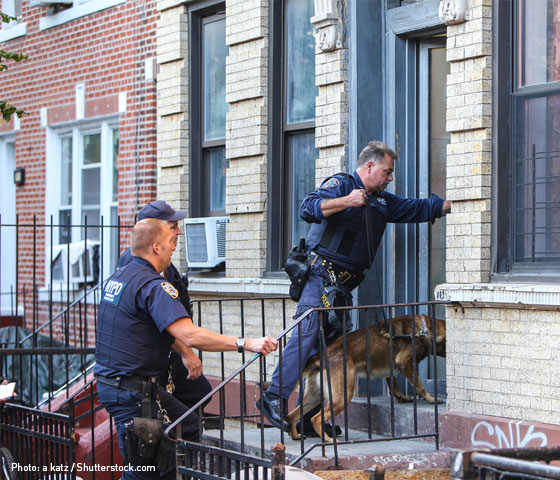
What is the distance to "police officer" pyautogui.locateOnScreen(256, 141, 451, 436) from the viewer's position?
7258 mm

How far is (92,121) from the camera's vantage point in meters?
13.4

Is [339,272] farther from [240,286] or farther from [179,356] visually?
[240,286]

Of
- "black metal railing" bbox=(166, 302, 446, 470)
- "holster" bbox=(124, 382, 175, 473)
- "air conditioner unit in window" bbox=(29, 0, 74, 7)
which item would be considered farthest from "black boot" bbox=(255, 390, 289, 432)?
"air conditioner unit in window" bbox=(29, 0, 74, 7)

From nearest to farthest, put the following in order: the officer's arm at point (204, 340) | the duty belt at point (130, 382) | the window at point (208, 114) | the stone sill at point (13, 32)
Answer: the officer's arm at point (204, 340), the duty belt at point (130, 382), the window at point (208, 114), the stone sill at point (13, 32)

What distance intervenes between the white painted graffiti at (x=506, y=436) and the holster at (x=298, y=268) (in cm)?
156

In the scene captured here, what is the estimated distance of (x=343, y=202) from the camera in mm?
7168

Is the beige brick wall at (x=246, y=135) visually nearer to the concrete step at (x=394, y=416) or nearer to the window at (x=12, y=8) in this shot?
the concrete step at (x=394, y=416)

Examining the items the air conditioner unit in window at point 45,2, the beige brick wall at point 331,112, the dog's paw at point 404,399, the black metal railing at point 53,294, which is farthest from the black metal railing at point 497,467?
the air conditioner unit in window at point 45,2

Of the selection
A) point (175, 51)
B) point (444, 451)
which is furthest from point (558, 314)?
point (175, 51)

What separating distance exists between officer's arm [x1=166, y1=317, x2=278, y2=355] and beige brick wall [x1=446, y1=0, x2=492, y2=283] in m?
1.68

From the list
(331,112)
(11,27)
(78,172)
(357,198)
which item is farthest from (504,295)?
(11,27)

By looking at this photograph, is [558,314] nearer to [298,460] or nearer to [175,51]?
[298,460]

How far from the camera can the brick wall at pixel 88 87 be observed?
12.1m

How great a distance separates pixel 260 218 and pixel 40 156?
587 cm
